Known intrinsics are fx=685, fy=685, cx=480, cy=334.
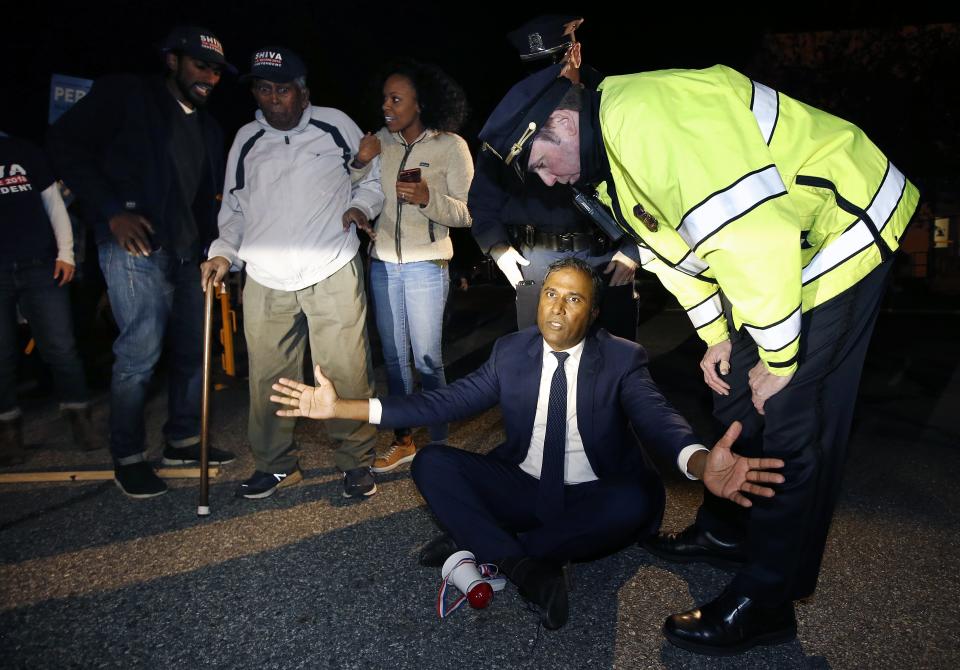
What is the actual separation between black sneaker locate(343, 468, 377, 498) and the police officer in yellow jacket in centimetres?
166

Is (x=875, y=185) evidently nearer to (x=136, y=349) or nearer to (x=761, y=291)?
(x=761, y=291)

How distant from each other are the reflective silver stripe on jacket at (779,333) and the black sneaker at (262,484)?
2506mm

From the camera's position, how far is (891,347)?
7098 mm

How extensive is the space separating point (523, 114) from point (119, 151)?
2.38 metres

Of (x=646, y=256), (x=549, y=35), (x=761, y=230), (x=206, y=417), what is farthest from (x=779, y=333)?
(x=206, y=417)

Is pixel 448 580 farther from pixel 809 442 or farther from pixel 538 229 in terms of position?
pixel 538 229

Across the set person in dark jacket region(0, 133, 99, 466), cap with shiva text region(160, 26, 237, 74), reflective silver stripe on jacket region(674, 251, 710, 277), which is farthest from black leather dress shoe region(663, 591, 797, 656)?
person in dark jacket region(0, 133, 99, 466)

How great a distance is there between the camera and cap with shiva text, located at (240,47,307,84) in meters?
3.14

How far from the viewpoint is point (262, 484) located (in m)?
3.41

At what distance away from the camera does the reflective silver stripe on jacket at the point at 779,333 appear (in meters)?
1.73

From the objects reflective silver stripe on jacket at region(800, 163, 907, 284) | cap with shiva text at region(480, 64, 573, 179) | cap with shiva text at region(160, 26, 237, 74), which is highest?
cap with shiva text at region(160, 26, 237, 74)

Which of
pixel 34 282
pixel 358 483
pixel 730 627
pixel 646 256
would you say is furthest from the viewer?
pixel 34 282

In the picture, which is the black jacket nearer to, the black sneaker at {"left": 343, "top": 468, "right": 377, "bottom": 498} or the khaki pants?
the khaki pants

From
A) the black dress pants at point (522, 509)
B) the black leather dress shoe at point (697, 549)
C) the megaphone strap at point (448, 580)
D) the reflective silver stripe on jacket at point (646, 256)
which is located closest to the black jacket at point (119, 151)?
the black dress pants at point (522, 509)
